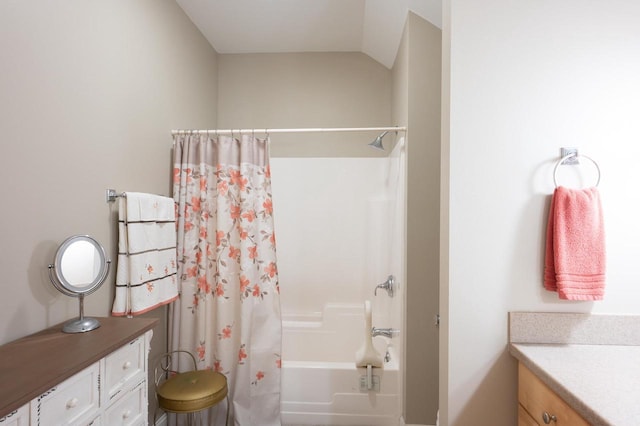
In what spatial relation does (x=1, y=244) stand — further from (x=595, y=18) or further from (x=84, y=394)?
(x=595, y=18)

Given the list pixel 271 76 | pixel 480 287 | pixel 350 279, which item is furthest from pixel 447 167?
pixel 271 76

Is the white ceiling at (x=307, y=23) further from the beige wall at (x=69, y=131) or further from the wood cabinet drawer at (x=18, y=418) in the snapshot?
the wood cabinet drawer at (x=18, y=418)

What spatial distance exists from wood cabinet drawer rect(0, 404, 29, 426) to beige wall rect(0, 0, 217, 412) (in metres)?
0.42

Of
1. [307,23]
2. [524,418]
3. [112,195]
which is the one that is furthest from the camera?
[307,23]

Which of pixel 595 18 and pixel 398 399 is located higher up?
pixel 595 18

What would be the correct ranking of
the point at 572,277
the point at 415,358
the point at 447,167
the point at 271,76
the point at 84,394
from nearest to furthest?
the point at 84,394
the point at 572,277
the point at 447,167
the point at 415,358
the point at 271,76

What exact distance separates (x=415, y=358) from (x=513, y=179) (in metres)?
1.30

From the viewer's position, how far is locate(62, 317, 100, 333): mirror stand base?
4.10 ft

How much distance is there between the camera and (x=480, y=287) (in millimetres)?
1335

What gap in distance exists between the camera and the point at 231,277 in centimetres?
220

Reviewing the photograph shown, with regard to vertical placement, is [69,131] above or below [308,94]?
below

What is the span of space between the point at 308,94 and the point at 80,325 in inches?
95.3

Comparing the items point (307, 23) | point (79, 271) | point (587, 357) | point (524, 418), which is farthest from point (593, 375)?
point (307, 23)

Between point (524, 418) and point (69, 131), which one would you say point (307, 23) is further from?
point (524, 418)
